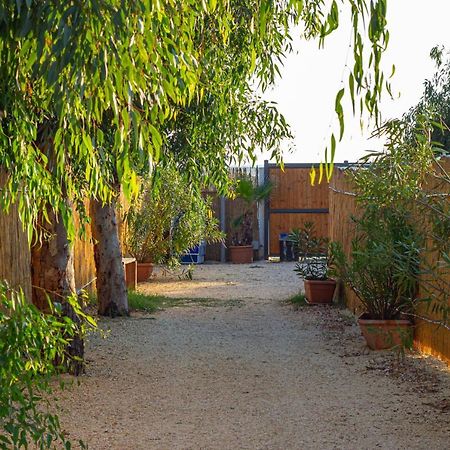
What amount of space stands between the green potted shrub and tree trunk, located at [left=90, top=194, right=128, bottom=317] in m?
4.32

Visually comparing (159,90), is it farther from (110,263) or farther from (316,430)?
(110,263)

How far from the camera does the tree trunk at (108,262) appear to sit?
11195 millimetres

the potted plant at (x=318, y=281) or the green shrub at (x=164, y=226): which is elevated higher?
the green shrub at (x=164, y=226)

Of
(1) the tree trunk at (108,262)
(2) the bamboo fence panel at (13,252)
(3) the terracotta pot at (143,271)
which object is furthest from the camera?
(3) the terracotta pot at (143,271)

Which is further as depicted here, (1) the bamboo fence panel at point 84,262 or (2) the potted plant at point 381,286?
(1) the bamboo fence panel at point 84,262

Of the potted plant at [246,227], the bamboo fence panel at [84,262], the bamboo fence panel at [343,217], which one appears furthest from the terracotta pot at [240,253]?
the bamboo fence panel at [84,262]

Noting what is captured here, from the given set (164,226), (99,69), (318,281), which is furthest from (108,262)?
(99,69)

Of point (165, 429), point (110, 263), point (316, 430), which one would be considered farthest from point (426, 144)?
point (110, 263)

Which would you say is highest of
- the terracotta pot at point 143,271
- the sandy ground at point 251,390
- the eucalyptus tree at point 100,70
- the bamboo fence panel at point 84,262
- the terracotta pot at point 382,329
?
the eucalyptus tree at point 100,70

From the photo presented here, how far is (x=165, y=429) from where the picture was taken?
6117 mm

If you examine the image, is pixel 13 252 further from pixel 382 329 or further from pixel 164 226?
pixel 164 226

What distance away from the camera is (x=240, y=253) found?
20609mm

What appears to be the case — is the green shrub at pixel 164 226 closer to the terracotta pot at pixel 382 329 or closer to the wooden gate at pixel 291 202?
the wooden gate at pixel 291 202

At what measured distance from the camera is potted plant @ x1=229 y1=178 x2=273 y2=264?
67.3ft
